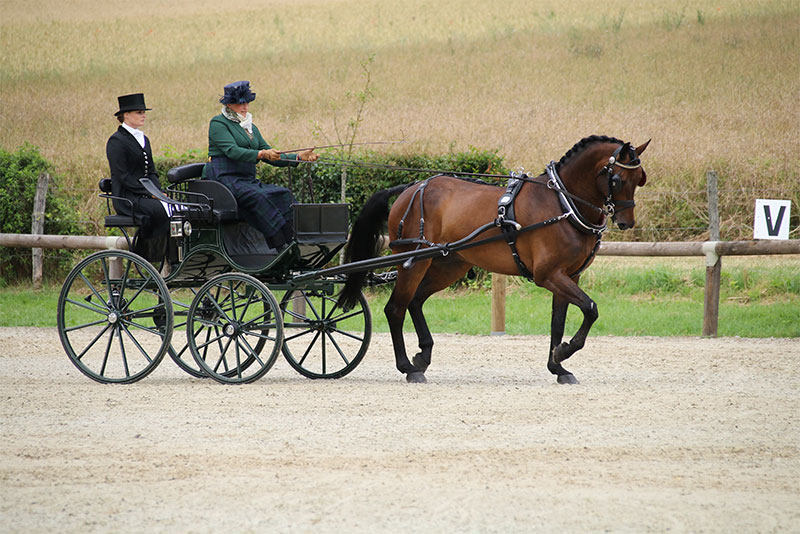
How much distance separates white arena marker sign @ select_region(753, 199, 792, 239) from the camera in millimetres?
8969

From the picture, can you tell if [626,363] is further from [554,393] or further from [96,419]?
[96,419]

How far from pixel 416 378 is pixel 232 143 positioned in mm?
2015

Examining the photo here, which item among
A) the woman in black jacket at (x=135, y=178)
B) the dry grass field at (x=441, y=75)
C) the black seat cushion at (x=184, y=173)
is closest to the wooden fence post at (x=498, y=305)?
the black seat cushion at (x=184, y=173)

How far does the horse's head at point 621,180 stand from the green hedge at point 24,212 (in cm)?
768

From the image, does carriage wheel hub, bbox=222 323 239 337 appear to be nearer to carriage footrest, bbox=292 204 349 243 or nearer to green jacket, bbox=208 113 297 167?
carriage footrest, bbox=292 204 349 243

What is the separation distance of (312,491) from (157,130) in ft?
41.6

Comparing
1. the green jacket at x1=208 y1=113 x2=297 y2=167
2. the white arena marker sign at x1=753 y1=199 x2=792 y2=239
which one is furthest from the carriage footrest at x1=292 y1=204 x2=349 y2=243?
the white arena marker sign at x1=753 y1=199 x2=792 y2=239

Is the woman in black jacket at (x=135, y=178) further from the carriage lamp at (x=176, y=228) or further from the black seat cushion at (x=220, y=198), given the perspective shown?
the black seat cushion at (x=220, y=198)

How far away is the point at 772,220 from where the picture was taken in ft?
29.5

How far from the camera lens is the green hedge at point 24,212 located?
12094 mm

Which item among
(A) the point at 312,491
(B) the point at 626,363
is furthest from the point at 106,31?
(A) the point at 312,491

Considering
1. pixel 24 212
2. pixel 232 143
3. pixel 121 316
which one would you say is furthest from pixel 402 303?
pixel 24 212

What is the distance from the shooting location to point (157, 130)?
624 inches

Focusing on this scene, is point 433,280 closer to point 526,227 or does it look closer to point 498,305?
point 526,227
